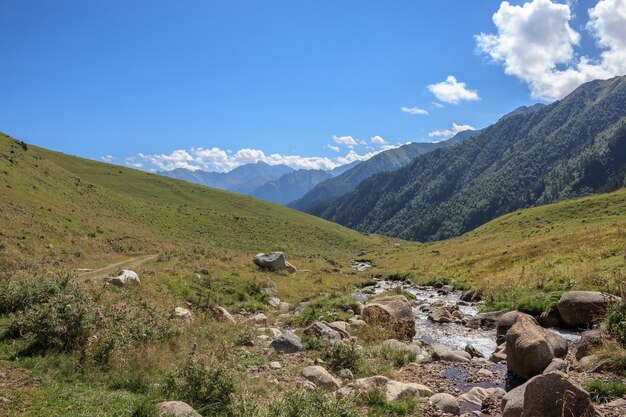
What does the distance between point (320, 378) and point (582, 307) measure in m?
15.0

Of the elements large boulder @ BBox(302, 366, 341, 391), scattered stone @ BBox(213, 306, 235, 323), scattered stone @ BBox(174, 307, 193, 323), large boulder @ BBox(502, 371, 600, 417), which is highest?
large boulder @ BBox(502, 371, 600, 417)

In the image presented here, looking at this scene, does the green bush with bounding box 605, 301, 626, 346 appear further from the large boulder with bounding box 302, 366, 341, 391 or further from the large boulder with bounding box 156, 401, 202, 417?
the large boulder with bounding box 156, 401, 202, 417

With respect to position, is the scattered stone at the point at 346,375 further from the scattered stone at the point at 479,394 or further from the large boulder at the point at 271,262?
the large boulder at the point at 271,262

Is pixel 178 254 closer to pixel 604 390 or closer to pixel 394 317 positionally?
pixel 394 317

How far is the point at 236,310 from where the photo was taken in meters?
26.6

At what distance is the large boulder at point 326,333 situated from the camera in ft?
61.5

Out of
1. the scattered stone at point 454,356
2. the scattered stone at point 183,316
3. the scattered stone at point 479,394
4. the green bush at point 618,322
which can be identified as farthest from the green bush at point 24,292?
the green bush at point 618,322

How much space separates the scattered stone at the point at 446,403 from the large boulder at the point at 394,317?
9133 mm

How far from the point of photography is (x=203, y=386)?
10.4 metres

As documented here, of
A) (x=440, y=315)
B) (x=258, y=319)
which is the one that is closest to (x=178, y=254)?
(x=258, y=319)

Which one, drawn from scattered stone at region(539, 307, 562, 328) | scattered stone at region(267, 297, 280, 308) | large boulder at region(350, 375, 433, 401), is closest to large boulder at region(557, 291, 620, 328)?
scattered stone at region(539, 307, 562, 328)

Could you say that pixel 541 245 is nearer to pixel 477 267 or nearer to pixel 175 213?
pixel 477 267

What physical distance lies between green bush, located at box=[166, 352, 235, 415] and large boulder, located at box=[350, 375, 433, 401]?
416 centimetres

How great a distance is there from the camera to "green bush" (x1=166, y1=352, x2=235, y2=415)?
33.6ft
